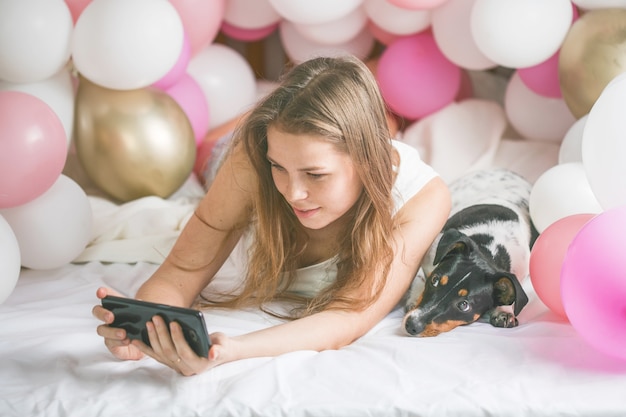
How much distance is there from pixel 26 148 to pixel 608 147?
1.31 metres

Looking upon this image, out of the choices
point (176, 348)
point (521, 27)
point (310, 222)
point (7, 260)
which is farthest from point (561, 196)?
point (7, 260)

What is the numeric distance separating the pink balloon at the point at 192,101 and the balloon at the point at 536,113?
1.03m

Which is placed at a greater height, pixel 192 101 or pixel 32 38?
pixel 32 38

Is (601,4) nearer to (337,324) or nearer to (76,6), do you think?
(337,324)

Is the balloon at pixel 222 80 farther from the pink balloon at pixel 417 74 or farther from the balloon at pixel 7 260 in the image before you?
the balloon at pixel 7 260

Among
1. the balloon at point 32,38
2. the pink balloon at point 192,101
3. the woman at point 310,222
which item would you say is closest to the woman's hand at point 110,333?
the woman at point 310,222

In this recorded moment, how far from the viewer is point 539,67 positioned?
2822 mm

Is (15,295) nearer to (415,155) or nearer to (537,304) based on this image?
(415,155)

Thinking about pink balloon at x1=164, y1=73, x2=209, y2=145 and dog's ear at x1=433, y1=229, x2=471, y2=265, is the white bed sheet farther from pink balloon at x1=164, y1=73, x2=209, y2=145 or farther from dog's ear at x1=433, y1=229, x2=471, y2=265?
pink balloon at x1=164, y1=73, x2=209, y2=145

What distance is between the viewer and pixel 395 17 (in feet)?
9.65

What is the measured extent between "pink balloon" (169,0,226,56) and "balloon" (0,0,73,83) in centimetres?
47

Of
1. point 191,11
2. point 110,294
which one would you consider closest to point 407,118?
point 191,11

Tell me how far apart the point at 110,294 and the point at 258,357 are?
1.04 ft

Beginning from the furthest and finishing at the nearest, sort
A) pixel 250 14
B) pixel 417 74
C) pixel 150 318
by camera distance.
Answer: pixel 250 14 → pixel 417 74 → pixel 150 318
